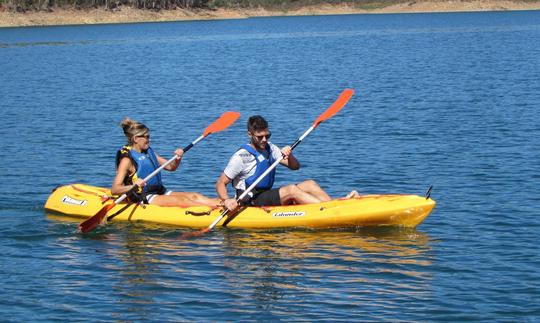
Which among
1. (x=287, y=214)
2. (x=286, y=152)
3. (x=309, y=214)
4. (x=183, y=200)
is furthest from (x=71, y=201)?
(x=309, y=214)

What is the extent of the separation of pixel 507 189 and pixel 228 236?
16.7 ft

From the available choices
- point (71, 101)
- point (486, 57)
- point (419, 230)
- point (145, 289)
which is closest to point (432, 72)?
point (486, 57)

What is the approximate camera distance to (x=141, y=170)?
1344cm

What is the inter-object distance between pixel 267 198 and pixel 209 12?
97513mm

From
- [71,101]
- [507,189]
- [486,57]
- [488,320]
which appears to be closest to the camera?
[488,320]

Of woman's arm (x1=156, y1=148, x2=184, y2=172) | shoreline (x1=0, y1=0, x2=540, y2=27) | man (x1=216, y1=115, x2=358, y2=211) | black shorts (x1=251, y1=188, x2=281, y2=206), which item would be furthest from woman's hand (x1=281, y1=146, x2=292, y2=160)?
shoreline (x1=0, y1=0, x2=540, y2=27)

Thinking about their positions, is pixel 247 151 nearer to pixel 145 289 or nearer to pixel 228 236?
pixel 228 236

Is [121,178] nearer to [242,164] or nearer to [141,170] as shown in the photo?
[141,170]

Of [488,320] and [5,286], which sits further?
[5,286]

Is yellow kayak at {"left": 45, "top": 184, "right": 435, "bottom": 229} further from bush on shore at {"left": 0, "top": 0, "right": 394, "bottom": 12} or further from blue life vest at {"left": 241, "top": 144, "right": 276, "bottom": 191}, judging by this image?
bush on shore at {"left": 0, "top": 0, "right": 394, "bottom": 12}

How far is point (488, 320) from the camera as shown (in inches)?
378

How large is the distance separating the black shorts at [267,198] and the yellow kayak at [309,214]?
6.0 inches

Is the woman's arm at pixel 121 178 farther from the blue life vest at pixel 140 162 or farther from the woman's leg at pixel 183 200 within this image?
the woman's leg at pixel 183 200

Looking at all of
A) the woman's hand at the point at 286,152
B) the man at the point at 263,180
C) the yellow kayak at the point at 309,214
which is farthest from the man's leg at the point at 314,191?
the woman's hand at the point at 286,152
